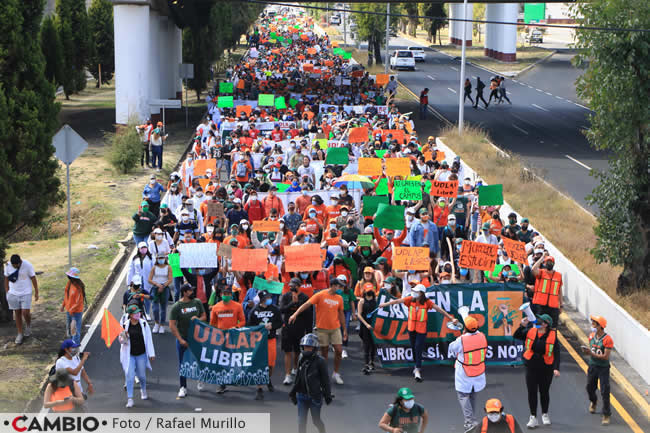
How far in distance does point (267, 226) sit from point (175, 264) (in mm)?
1976

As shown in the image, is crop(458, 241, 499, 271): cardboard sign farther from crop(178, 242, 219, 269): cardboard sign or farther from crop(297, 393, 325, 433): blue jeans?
crop(297, 393, 325, 433): blue jeans

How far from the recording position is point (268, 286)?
1310cm

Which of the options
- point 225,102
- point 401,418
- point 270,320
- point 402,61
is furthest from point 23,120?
point 402,61

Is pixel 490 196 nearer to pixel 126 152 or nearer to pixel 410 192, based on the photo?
pixel 410 192

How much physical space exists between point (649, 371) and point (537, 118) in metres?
34.6

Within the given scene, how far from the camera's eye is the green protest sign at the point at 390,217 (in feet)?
53.4

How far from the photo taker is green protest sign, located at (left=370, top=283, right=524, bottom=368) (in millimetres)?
13016

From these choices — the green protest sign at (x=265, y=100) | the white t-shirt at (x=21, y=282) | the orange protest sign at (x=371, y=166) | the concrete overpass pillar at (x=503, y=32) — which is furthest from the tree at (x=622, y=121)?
the concrete overpass pillar at (x=503, y=32)

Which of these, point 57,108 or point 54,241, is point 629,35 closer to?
point 57,108

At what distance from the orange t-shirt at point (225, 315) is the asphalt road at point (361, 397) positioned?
0.87 metres

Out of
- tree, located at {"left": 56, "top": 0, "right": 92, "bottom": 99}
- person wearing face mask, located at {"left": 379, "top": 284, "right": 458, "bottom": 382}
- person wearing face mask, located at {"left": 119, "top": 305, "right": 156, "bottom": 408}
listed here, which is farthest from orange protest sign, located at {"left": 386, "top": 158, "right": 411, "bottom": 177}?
tree, located at {"left": 56, "top": 0, "right": 92, "bottom": 99}

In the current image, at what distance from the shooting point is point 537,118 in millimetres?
45938

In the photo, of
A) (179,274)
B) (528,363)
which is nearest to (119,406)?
(179,274)

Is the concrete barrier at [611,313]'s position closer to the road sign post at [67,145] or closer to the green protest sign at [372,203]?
the green protest sign at [372,203]
